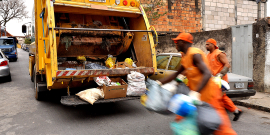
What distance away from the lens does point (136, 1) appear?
208 inches

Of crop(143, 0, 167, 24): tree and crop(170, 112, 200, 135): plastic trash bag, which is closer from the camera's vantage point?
crop(170, 112, 200, 135): plastic trash bag

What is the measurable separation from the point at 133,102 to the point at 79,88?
151cm

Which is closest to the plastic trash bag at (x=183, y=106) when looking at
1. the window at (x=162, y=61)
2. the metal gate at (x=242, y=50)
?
the window at (x=162, y=61)

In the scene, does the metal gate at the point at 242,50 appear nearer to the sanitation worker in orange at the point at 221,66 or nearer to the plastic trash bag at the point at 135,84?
the sanitation worker in orange at the point at 221,66

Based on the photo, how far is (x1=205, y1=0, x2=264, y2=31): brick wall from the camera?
1259cm

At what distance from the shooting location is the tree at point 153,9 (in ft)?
35.4

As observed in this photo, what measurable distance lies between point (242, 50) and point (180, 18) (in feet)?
17.5

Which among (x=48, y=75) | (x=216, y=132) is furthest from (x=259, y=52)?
(x=48, y=75)

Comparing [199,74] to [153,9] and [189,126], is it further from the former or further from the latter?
[153,9]

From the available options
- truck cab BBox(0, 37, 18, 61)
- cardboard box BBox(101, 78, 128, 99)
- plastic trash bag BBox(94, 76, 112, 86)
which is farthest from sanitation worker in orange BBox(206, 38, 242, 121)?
truck cab BBox(0, 37, 18, 61)

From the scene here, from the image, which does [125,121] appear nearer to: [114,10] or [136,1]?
[114,10]

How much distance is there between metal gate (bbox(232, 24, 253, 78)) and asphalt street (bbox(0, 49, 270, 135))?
230 centimetres

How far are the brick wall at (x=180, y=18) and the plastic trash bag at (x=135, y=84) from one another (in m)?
7.37

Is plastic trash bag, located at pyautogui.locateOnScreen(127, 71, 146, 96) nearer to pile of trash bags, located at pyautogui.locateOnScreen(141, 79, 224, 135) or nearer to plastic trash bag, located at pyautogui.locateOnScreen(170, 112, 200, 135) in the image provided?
pile of trash bags, located at pyautogui.locateOnScreen(141, 79, 224, 135)
